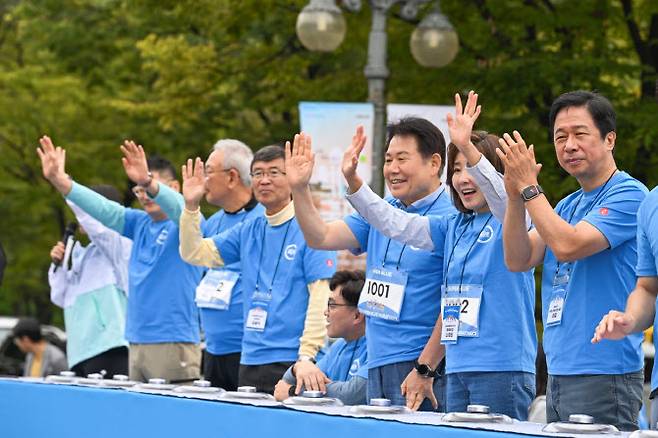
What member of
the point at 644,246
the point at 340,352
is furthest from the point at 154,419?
the point at 644,246

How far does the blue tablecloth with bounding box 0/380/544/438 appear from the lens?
172 inches

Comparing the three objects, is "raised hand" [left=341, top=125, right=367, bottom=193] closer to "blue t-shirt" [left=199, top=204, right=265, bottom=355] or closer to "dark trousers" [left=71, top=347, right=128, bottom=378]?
"blue t-shirt" [left=199, top=204, right=265, bottom=355]

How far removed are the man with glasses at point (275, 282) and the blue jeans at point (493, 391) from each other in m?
1.70

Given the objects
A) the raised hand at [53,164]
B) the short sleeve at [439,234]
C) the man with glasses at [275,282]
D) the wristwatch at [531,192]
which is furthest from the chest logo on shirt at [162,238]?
the wristwatch at [531,192]

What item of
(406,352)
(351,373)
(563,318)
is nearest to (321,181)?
(351,373)

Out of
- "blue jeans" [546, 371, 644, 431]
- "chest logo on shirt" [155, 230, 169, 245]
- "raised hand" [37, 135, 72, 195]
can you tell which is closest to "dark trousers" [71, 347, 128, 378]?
"chest logo on shirt" [155, 230, 169, 245]

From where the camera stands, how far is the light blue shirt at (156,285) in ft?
29.0

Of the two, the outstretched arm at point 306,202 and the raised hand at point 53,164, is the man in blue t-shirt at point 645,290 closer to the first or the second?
the outstretched arm at point 306,202

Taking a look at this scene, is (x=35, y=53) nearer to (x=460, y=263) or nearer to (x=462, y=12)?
(x=462, y=12)

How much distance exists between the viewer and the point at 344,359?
23.2 ft

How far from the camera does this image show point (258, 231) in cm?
774

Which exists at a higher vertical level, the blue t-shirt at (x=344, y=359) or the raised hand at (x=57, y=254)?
the raised hand at (x=57, y=254)

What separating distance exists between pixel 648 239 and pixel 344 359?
8.60ft

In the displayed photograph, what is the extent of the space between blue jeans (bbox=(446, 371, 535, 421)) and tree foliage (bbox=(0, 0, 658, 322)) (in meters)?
7.09
